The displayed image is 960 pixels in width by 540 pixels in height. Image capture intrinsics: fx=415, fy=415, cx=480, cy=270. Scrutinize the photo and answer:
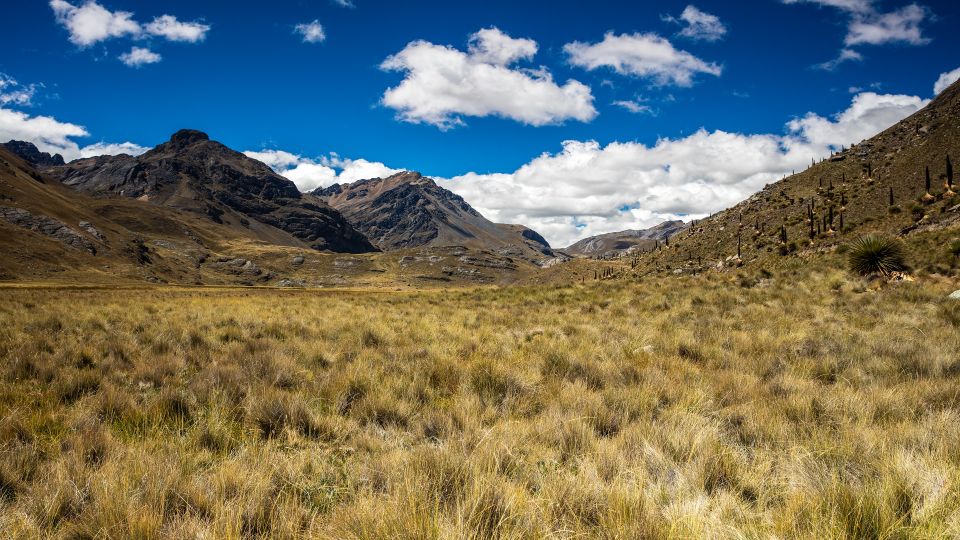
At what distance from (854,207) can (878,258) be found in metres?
25.3

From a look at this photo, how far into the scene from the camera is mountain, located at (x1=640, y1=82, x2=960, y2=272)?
82.5 ft

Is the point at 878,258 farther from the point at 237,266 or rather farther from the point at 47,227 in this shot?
the point at 237,266

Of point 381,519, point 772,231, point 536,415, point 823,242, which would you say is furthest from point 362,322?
point 772,231

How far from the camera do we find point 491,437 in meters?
3.76

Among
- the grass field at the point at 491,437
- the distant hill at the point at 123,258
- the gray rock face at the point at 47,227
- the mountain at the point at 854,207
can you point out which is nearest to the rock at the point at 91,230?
the distant hill at the point at 123,258

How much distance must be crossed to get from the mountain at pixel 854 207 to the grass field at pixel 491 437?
1740 cm

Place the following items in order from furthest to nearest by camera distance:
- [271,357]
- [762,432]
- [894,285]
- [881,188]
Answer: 1. [881,188]
2. [894,285]
3. [271,357]
4. [762,432]

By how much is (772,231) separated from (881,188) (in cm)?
867

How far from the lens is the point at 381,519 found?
2398 millimetres

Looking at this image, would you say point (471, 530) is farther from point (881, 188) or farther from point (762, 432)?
point (881, 188)

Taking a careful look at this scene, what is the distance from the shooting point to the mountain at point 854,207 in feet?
82.5

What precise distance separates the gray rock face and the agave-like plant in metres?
146

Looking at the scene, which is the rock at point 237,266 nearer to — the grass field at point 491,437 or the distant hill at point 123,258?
the distant hill at point 123,258

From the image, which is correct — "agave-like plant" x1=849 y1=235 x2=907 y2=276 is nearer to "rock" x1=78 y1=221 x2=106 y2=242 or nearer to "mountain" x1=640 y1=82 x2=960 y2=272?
"mountain" x1=640 y1=82 x2=960 y2=272
